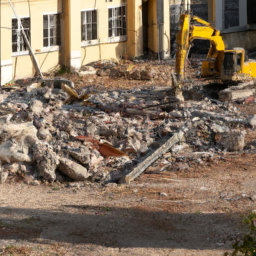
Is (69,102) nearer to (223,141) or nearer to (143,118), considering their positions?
(143,118)

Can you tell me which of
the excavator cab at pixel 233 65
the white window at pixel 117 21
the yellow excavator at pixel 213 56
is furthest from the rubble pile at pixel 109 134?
the white window at pixel 117 21

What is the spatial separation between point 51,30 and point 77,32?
99 cm

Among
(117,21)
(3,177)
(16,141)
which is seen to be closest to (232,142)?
(16,141)

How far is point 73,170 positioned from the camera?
10.5 m

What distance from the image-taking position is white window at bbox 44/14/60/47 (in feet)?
64.4

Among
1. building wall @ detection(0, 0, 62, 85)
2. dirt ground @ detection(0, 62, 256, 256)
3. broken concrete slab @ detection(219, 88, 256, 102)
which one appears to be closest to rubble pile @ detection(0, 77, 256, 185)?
dirt ground @ detection(0, 62, 256, 256)

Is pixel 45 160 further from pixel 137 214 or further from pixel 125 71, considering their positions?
pixel 125 71

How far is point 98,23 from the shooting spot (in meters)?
21.5

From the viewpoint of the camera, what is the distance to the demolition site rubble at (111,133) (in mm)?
10633

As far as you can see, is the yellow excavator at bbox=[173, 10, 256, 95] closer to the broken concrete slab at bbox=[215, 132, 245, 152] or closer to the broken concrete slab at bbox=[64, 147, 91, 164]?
the broken concrete slab at bbox=[215, 132, 245, 152]

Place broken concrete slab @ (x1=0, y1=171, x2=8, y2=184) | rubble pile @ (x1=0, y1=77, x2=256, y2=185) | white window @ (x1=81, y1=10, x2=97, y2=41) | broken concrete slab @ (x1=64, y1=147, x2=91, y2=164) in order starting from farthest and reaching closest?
white window @ (x1=81, y1=10, x2=97, y2=41)
broken concrete slab @ (x1=64, y1=147, x2=91, y2=164)
rubble pile @ (x1=0, y1=77, x2=256, y2=185)
broken concrete slab @ (x1=0, y1=171, x2=8, y2=184)

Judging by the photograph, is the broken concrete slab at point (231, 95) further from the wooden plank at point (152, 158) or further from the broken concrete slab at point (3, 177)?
the broken concrete slab at point (3, 177)

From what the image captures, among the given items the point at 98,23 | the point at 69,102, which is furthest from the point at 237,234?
the point at 98,23

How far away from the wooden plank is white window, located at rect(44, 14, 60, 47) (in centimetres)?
900
